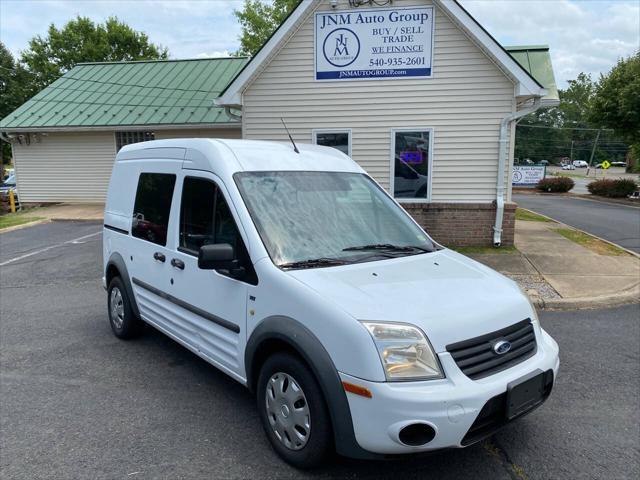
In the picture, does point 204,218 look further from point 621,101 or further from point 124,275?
point 621,101

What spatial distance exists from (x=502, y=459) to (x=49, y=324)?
5.27m

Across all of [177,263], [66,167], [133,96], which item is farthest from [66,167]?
[177,263]

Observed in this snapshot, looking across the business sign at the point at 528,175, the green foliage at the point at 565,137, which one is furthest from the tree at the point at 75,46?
the green foliage at the point at 565,137

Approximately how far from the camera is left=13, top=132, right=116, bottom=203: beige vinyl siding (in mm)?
18031

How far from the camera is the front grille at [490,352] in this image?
2.55 metres

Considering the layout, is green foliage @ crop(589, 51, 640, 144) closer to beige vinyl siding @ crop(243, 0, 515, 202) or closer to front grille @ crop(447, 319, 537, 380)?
beige vinyl siding @ crop(243, 0, 515, 202)

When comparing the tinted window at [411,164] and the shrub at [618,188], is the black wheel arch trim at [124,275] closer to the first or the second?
the tinted window at [411,164]

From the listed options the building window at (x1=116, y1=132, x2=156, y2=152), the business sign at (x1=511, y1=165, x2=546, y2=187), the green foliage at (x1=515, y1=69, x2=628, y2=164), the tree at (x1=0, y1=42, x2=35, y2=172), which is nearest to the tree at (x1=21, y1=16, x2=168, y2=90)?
the tree at (x1=0, y1=42, x2=35, y2=172)

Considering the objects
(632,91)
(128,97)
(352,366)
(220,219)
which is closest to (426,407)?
(352,366)

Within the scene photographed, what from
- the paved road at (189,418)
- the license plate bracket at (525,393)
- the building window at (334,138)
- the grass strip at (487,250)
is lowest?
the paved road at (189,418)

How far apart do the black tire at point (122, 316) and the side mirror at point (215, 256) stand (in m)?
2.29

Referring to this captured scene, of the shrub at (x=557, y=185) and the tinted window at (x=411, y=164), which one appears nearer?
the tinted window at (x=411, y=164)

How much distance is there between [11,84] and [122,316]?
102ft

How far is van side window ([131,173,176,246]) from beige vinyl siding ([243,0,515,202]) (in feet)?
20.7
